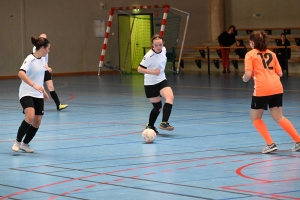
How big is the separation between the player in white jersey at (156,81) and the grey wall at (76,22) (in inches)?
799

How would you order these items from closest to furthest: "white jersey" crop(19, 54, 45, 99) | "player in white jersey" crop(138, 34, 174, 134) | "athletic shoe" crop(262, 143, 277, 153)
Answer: "athletic shoe" crop(262, 143, 277, 153) < "white jersey" crop(19, 54, 45, 99) < "player in white jersey" crop(138, 34, 174, 134)

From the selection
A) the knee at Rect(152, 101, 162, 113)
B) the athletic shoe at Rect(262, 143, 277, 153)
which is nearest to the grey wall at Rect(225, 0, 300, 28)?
the knee at Rect(152, 101, 162, 113)

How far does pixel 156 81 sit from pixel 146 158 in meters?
2.80

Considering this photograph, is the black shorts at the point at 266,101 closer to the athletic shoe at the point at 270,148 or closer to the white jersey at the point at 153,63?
the athletic shoe at the point at 270,148

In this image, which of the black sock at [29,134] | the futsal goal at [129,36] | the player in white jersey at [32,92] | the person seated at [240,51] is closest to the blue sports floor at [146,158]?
the black sock at [29,134]

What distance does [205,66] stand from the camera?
106ft

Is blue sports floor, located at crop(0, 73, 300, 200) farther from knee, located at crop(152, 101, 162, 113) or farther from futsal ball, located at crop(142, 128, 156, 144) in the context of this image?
knee, located at crop(152, 101, 162, 113)

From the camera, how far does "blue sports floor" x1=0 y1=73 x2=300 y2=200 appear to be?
21.5 ft

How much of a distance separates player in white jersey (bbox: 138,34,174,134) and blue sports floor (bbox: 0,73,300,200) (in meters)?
0.32

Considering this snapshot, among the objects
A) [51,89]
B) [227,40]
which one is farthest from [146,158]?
[227,40]

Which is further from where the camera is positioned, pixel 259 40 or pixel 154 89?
pixel 154 89

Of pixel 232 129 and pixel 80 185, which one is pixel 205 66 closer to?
pixel 232 129

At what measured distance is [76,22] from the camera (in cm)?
3219

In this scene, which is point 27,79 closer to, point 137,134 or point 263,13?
point 137,134
